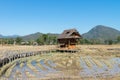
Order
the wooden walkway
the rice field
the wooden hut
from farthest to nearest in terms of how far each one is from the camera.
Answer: the wooden hut
the wooden walkway
the rice field

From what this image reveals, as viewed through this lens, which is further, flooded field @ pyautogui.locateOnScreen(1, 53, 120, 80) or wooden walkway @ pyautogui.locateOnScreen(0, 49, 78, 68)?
wooden walkway @ pyautogui.locateOnScreen(0, 49, 78, 68)

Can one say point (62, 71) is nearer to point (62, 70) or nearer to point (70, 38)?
point (62, 70)

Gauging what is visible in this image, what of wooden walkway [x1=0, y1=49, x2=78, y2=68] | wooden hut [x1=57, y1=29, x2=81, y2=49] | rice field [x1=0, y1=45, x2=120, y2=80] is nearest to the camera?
rice field [x1=0, y1=45, x2=120, y2=80]

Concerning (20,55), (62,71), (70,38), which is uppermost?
(70,38)


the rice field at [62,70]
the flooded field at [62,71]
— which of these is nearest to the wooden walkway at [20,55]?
the rice field at [62,70]

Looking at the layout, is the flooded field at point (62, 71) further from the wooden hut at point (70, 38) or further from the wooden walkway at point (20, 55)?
the wooden hut at point (70, 38)

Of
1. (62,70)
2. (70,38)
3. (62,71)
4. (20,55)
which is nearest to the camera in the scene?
(62,71)

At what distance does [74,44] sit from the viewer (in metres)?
84.4

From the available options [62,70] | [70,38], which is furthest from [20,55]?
[62,70]

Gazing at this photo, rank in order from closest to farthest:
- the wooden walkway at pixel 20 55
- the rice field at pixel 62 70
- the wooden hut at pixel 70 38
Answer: the rice field at pixel 62 70 → the wooden walkway at pixel 20 55 → the wooden hut at pixel 70 38

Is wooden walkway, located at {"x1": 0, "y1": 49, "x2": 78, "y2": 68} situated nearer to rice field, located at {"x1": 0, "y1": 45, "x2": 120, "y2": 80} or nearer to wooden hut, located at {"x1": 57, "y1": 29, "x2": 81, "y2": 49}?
rice field, located at {"x1": 0, "y1": 45, "x2": 120, "y2": 80}

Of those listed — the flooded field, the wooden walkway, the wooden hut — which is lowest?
the flooded field

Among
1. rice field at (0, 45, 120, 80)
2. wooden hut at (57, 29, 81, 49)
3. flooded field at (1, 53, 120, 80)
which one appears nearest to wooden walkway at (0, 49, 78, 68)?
rice field at (0, 45, 120, 80)

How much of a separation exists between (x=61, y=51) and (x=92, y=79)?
56305mm
